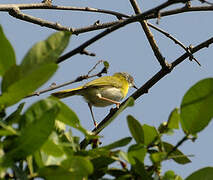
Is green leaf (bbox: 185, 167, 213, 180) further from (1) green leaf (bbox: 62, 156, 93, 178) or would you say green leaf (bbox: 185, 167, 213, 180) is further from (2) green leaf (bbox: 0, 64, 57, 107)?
(2) green leaf (bbox: 0, 64, 57, 107)

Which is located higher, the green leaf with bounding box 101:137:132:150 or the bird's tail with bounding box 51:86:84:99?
the bird's tail with bounding box 51:86:84:99

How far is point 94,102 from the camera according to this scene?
731 cm

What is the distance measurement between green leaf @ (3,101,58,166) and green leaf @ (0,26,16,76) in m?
0.24

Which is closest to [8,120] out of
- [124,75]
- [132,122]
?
[132,122]

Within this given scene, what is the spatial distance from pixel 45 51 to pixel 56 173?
1.30 ft

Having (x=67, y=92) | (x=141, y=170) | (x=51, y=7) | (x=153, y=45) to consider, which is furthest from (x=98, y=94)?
(x=141, y=170)

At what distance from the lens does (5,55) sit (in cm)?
142

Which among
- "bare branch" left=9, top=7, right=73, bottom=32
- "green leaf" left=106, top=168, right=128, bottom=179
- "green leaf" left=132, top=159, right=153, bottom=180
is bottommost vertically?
"green leaf" left=132, top=159, right=153, bottom=180

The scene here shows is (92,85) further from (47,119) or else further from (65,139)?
(47,119)

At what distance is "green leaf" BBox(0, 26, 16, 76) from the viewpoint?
1.40 meters

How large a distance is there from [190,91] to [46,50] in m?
0.52

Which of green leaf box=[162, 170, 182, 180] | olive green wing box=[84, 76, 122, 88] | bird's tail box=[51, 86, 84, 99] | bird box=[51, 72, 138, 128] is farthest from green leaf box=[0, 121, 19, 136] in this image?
olive green wing box=[84, 76, 122, 88]

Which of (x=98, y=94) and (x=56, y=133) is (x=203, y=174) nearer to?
(x=56, y=133)

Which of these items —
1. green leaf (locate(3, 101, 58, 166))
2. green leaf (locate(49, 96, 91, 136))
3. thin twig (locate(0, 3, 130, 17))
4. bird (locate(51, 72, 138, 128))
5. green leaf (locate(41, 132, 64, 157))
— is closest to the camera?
green leaf (locate(3, 101, 58, 166))
